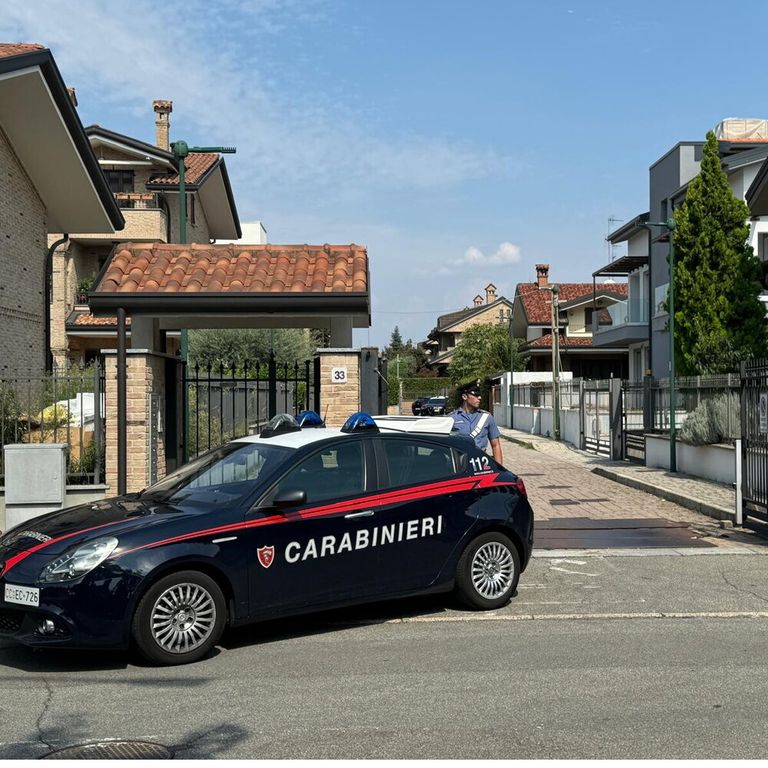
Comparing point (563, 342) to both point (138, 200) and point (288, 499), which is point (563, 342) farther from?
point (288, 499)

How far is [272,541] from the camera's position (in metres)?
6.72

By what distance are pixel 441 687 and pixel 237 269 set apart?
7.80m

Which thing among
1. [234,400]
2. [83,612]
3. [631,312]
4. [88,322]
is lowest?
[83,612]

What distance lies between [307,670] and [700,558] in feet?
18.7

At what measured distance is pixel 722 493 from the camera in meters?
15.7

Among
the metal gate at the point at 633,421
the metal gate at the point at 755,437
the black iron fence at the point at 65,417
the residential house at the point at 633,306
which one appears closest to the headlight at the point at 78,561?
the black iron fence at the point at 65,417

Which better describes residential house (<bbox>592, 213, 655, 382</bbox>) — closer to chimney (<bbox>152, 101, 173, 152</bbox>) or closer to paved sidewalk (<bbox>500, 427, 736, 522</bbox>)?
paved sidewalk (<bbox>500, 427, 736, 522</bbox>)

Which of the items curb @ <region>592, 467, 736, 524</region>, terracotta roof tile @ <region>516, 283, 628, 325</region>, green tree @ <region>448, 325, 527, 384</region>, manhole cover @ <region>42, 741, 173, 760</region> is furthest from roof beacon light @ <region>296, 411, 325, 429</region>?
green tree @ <region>448, 325, 527, 384</region>

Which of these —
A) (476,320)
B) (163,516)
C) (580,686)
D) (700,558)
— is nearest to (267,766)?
(580,686)

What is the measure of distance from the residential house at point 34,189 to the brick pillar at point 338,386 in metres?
7.08

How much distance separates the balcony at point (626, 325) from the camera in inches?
1658

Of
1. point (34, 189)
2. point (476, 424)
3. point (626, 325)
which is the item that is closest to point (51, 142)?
point (34, 189)

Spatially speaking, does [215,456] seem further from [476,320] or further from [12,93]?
[476,320]

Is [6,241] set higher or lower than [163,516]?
higher
